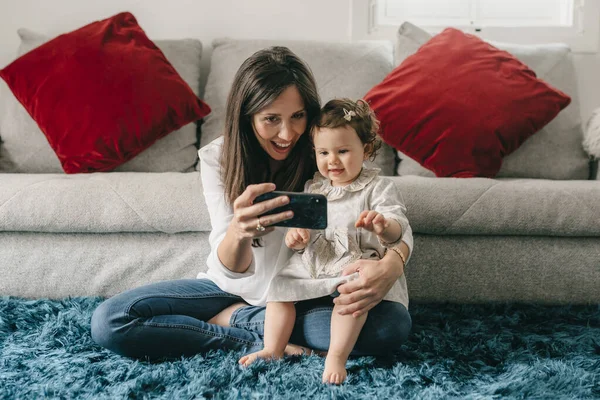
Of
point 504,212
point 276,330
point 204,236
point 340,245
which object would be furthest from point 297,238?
point 504,212

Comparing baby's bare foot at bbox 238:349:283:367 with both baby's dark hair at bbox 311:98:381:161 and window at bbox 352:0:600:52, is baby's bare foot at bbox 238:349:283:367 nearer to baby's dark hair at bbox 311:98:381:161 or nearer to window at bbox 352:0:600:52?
baby's dark hair at bbox 311:98:381:161

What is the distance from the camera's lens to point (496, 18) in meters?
2.90

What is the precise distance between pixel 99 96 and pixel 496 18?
1.90 m

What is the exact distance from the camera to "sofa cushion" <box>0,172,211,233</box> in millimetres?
1780

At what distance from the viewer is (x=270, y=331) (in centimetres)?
135

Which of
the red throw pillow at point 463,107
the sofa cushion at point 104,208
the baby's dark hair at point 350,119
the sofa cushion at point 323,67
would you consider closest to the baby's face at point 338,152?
the baby's dark hair at point 350,119

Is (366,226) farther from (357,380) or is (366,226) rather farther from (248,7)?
(248,7)

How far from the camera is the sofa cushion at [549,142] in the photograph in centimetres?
226

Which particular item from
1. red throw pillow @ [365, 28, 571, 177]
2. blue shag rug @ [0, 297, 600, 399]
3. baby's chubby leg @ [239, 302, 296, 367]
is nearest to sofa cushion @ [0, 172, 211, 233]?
blue shag rug @ [0, 297, 600, 399]

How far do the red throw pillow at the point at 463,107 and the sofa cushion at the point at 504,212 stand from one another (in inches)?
14.7

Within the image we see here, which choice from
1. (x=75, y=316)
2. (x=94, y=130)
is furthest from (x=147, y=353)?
(x=94, y=130)

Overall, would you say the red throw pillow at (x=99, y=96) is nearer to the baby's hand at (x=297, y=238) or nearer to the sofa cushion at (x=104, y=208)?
the sofa cushion at (x=104, y=208)

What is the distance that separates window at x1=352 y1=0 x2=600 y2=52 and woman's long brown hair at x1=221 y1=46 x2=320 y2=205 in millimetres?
1430

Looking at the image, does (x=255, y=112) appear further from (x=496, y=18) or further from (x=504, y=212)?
(x=496, y=18)
